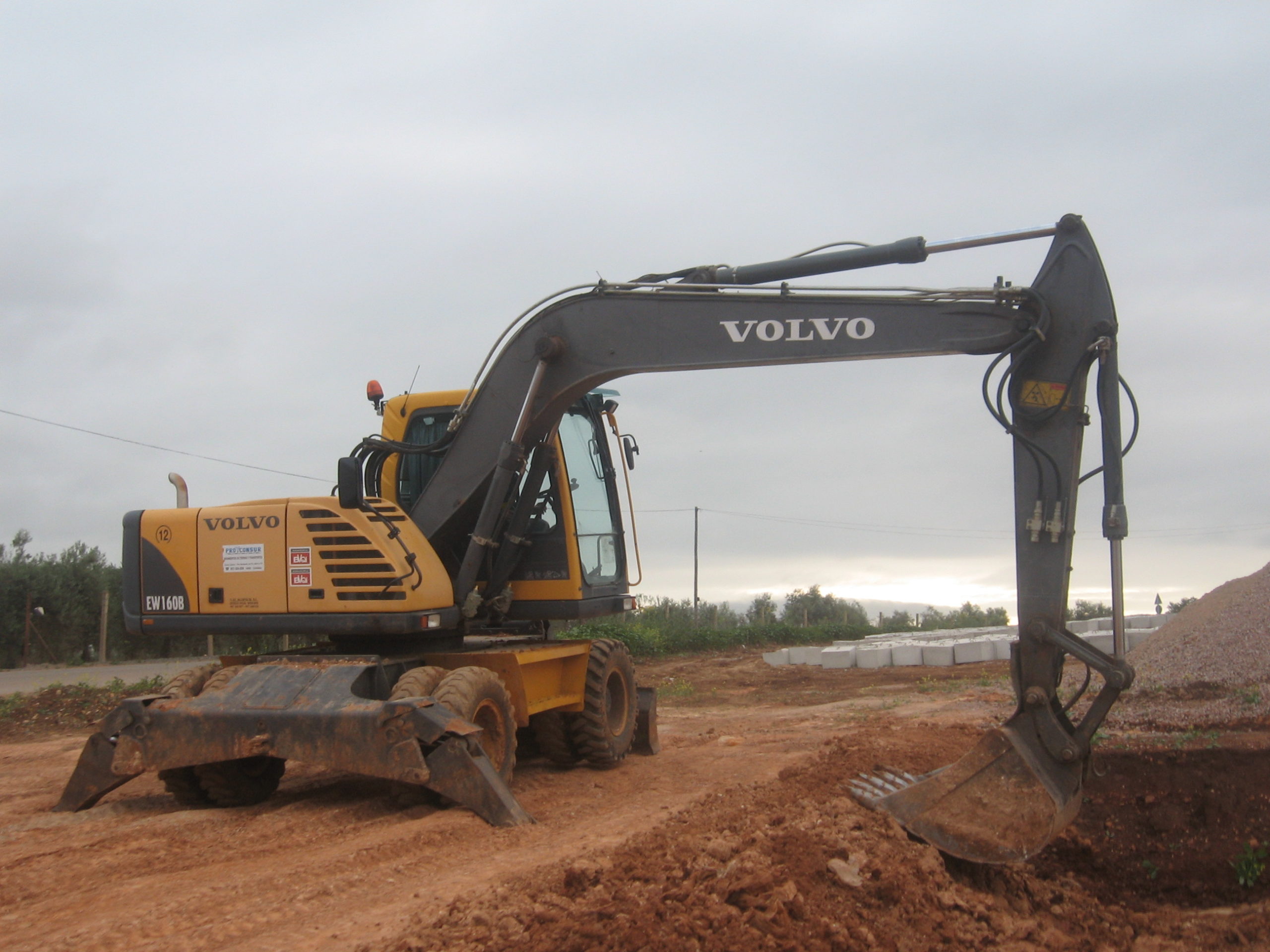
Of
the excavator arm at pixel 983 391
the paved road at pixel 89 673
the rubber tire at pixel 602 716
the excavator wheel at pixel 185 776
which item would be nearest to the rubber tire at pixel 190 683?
the excavator wheel at pixel 185 776

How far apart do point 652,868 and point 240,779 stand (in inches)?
151

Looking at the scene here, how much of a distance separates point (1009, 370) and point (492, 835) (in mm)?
3773

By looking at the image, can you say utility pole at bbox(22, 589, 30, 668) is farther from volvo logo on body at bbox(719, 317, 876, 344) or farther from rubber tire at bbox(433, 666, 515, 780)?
volvo logo on body at bbox(719, 317, 876, 344)

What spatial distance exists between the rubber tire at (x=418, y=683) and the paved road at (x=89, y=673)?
13544 mm

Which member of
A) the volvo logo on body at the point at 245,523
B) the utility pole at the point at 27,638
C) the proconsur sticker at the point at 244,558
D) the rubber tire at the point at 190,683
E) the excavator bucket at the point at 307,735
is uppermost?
the volvo logo on body at the point at 245,523

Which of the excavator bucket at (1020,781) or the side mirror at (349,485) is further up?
the side mirror at (349,485)

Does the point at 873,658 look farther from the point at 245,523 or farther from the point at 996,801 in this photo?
the point at 996,801

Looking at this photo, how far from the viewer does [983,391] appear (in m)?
5.94

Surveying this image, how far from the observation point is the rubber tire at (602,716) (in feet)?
27.7

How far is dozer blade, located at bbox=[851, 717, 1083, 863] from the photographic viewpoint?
516 centimetres

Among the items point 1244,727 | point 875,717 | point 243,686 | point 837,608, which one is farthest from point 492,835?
point 837,608

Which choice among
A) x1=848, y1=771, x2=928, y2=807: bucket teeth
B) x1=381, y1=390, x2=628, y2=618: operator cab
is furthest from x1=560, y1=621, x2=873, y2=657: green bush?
x1=848, y1=771, x2=928, y2=807: bucket teeth

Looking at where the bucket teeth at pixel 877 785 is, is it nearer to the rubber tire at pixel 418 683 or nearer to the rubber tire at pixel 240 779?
the rubber tire at pixel 418 683

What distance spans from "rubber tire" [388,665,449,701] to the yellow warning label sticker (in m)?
3.85
